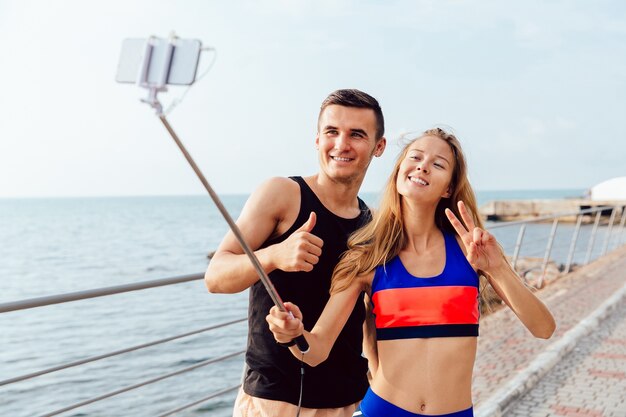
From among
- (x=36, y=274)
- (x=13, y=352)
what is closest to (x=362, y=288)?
(x=13, y=352)

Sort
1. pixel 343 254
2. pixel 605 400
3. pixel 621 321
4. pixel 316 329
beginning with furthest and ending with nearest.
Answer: pixel 621 321 < pixel 605 400 < pixel 343 254 < pixel 316 329

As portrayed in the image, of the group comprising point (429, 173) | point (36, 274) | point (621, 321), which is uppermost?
point (429, 173)

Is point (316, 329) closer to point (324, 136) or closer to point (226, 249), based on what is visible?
point (226, 249)

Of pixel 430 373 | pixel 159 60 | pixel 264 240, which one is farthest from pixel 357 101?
pixel 159 60

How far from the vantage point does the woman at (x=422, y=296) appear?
225cm

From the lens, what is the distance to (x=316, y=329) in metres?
2.15

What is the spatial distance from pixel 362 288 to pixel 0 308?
4.85ft

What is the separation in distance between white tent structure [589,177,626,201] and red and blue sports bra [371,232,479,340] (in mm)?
47897

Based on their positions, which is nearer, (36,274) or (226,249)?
(226,249)

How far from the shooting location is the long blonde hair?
7.45 ft

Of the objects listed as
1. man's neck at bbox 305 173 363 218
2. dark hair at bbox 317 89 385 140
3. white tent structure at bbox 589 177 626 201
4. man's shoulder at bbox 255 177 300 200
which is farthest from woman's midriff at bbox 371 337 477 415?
white tent structure at bbox 589 177 626 201

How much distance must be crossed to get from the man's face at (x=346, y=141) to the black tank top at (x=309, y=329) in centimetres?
13

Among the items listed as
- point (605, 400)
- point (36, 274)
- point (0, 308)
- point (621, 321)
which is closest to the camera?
point (0, 308)

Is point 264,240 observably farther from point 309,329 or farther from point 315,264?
point 309,329
